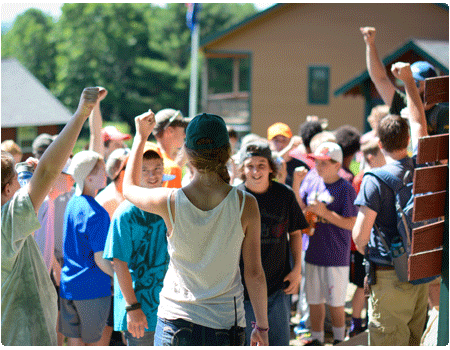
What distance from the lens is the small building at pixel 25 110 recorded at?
12.9 m

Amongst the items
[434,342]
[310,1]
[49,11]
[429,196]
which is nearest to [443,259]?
[429,196]

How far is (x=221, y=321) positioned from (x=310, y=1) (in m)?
23.3

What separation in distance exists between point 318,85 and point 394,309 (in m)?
22.9

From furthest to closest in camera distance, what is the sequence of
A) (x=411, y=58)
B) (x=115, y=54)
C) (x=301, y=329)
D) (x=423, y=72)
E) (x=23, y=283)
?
(x=115, y=54) → (x=411, y=58) → (x=301, y=329) → (x=423, y=72) → (x=23, y=283)

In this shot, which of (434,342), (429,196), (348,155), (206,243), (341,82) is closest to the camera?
(206,243)

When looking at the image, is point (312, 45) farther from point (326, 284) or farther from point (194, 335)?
point (194, 335)

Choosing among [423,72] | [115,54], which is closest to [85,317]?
[423,72]

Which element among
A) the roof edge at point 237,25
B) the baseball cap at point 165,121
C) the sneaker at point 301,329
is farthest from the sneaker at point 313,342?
the roof edge at point 237,25

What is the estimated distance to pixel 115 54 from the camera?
61500 millimetres

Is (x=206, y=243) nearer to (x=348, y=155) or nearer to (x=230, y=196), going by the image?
(x=230, y=196)

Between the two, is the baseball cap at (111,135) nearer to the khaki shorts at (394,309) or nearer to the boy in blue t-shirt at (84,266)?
the boy in blue t-shirt at (84,266)

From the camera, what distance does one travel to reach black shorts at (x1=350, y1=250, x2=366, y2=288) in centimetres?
513

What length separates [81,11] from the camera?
6344 centimetres

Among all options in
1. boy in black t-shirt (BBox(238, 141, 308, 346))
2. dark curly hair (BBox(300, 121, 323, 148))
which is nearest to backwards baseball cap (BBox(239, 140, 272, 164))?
boy in black t-shirt (BBox(238, 141, 308, 346))
